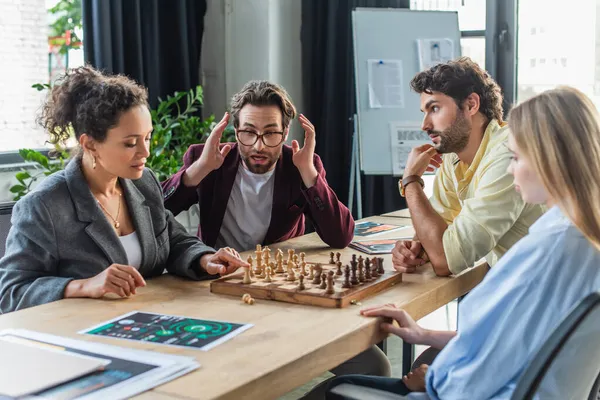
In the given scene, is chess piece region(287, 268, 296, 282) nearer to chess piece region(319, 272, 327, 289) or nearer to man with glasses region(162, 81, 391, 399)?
chess piece region(319, 272, 327, 289)

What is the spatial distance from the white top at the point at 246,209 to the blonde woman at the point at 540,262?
4.49 ft

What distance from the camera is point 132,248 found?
2066 millimetres

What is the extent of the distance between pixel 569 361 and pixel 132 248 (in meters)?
1.26

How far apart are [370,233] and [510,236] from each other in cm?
67

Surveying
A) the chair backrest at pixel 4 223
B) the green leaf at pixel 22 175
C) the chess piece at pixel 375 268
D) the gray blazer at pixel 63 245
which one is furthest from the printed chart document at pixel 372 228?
the green leaf at pixel 22 175

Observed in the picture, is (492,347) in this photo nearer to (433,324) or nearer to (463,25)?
(433,324)

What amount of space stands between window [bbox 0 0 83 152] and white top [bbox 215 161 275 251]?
64.3 inches

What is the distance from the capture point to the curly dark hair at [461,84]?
7.70ft

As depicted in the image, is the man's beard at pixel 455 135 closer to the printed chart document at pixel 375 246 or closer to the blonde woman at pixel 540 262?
the printed chart document at pixel 375 246

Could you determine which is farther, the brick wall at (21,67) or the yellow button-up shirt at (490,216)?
the brick wall at (21,67)

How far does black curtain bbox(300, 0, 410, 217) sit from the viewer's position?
15.3 ft

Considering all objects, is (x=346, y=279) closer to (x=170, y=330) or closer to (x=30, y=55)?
(x=170, y=330)

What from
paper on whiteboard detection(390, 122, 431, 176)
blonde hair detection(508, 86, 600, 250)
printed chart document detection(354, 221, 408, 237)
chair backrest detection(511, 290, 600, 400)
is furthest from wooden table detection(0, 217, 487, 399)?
paper on whiteboard detection(390, 122, 431, 176)

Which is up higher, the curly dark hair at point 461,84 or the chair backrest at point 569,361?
the curly dark hair at point 461,84
